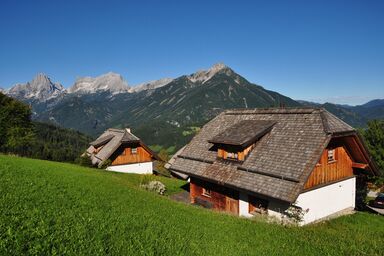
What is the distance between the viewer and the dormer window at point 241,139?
21.5m

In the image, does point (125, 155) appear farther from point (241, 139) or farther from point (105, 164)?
point (241, 139)

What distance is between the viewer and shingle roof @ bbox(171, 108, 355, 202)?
1780 cm

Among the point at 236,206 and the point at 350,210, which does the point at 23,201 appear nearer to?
the point at 236,206

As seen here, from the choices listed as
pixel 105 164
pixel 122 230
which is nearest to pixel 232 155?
pixel 122 230

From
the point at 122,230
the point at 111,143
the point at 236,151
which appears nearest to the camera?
the point at 122,230

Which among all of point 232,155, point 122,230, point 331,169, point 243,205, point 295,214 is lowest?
point 243,205

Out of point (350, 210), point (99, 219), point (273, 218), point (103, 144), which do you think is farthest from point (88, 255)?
point (103, 144)

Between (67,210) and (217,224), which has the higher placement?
(67,210)

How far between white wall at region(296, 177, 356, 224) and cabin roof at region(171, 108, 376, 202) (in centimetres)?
186

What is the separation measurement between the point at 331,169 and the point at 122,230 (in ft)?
51.9

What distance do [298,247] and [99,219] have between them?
771cm

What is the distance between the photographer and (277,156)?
1975cm

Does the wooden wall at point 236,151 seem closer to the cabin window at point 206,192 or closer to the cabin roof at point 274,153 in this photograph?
the cabin roof at point 274,153

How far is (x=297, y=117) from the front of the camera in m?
22.0
